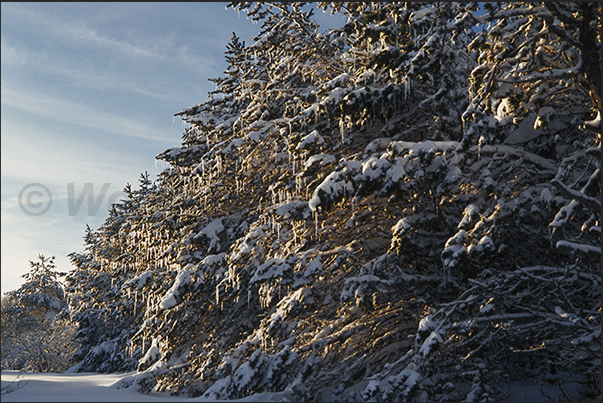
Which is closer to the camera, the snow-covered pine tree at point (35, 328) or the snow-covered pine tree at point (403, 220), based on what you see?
the snow-covered pine tree at point (403, 220)

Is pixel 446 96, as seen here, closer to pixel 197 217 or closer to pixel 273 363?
pixel 273 363

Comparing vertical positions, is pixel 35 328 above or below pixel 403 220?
below

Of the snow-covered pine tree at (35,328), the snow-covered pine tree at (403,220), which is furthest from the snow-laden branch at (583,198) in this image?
the snow-covered pine tree at (35,328)

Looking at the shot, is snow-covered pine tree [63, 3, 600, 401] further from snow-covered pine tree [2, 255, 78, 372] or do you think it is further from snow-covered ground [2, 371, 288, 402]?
snow-covered pine tree [2, 255, 78, 372]

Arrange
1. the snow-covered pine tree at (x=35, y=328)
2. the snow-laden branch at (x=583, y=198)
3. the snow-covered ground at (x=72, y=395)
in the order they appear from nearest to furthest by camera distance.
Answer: the snow-laden branch at (x=583, y=198)
the snow-covered ground at (x=72, y=395)
the snow-covered pine tree at (x=35, y=328)

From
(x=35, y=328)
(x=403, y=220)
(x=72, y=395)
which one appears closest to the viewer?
(x=403, y=220)

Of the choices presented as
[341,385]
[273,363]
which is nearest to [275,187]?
[273,363]

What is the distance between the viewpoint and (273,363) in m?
9.23

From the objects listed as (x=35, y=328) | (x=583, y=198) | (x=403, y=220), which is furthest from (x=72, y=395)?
(x=35, y=328)

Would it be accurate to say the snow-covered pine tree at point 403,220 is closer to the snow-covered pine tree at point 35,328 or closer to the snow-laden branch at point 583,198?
the snow-laden branch at point 583,198

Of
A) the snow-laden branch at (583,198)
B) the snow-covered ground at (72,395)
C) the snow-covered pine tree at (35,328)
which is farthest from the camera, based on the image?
the snow-covered pine tree at (35,328)

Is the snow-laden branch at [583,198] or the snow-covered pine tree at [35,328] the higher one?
the snow-laden branch at [583,198]

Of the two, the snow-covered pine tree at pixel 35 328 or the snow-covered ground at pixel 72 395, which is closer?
the snow-covered ground at pixel 72 395

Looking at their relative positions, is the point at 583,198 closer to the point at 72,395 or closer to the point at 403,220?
the point at 403,220
